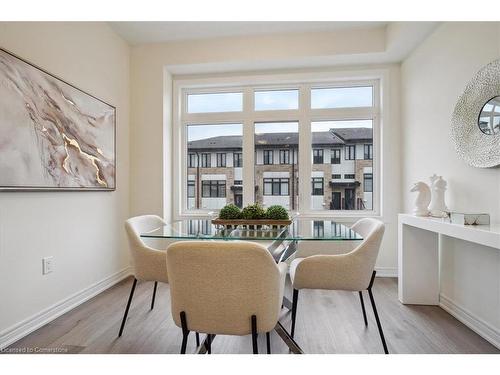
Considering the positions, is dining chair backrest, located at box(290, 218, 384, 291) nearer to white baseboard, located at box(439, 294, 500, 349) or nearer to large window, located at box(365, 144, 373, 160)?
white baseboard, located at box(439, 294, 500, 349)

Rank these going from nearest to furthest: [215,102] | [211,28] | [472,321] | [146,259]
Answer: [146,259], [472,321], [211,28], [215,102]

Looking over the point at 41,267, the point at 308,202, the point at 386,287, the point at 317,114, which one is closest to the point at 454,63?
the point at 317,114

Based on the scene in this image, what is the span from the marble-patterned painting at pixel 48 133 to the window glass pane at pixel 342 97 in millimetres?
2336

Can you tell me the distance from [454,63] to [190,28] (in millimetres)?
2471

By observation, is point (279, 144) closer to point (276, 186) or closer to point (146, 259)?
point (276, 186)

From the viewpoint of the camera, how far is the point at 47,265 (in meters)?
2.13

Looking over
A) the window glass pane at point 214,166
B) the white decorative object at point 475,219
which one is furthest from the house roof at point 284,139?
the white decorative object at point 475,219

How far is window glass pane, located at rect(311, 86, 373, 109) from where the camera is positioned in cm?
335

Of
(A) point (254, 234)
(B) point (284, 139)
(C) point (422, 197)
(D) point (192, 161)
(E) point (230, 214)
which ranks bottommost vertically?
(A) point (254, 234)

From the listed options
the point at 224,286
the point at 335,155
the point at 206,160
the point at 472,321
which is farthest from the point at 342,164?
the point at 224,286

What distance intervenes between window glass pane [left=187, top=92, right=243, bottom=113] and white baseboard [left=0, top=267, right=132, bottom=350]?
7.03 ft

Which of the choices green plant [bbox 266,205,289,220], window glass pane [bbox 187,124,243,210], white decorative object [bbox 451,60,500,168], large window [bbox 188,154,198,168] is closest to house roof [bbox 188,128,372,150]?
window glass pane [bbox 187,124,243,210]

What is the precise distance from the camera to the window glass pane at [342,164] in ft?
11.0

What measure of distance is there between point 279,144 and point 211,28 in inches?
57.7
